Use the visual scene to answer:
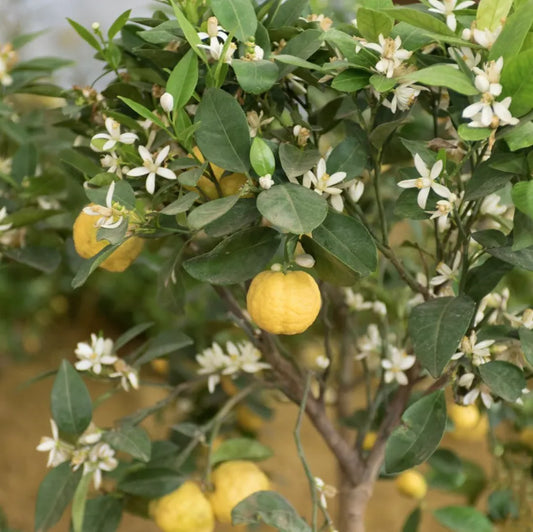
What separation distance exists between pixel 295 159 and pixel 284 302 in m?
0.11

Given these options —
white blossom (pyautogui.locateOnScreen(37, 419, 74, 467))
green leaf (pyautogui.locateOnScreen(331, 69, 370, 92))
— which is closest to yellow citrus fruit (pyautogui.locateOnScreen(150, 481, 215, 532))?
white blossom (pyautogui.locateOnScreen(37, 419, 74, 467))

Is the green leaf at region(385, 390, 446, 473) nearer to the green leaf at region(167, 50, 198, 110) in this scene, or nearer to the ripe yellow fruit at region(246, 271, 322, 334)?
the ripe yellow fruit at region(246, 271, 322, 334)

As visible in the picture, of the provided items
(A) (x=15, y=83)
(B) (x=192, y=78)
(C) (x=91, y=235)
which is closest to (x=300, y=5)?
(B) (x=192, y=78)

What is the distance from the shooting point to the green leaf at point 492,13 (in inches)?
19.0

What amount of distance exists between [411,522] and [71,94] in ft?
2.09

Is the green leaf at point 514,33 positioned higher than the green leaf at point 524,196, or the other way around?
the green leaf at point 514,33

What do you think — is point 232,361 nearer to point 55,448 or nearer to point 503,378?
point 55,448

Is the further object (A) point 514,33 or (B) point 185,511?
(B) point 185,511

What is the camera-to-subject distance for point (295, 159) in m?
0.51

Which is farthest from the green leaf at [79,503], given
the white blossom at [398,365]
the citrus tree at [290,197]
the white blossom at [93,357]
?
the white blossom at [398,365]

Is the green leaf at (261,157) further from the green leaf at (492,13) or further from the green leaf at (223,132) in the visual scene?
the green leaf at (492,13)

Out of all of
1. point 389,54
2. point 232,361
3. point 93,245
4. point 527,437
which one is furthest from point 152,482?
point 527,437

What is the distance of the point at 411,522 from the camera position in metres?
0.84

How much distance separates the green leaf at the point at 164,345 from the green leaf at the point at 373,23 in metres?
0.36
